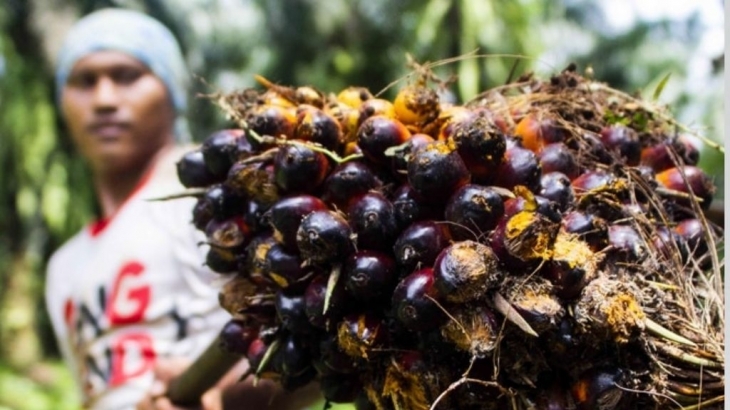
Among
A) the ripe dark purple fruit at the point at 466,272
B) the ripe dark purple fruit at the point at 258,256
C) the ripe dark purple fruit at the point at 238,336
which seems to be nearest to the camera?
the ripe dark purple fruit at the point at 466,272

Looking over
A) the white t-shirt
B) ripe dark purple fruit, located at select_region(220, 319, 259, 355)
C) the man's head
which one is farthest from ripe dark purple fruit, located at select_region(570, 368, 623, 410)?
the man's head

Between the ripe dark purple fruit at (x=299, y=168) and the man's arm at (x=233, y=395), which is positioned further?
the man's arm at (x=233, y=395)

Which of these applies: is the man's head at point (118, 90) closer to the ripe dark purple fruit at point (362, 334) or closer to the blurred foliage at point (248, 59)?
the blurred foliage at point (248, 59)

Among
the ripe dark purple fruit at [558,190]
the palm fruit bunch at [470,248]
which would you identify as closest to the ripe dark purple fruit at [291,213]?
the palm fruit bunch at [470,248]

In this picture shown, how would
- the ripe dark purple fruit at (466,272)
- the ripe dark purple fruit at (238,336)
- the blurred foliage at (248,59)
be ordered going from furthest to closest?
the blurred foliage at (248,59)
the ripe dark purple fruit at (238,336)
the ripe dark purple fruit at (466,272)

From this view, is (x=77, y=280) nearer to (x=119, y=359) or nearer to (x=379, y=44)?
(x=119, y=359)

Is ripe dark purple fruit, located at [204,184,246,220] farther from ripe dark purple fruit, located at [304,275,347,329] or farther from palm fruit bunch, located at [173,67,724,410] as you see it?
ripe dark purple fruit, located at [304,275,347,329]
